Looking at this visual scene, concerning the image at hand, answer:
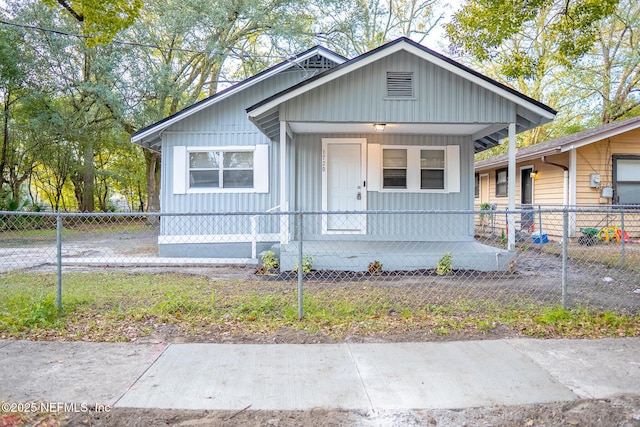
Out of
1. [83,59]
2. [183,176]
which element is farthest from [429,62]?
[83,59]

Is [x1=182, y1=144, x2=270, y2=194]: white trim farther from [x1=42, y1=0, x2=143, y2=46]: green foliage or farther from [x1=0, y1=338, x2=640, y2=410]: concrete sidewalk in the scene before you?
[x1=0, y1=338, x2=640, y2=410]: concrete sidewalk

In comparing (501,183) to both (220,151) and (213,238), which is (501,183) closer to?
(220,151)

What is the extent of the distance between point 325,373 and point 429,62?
256 inches

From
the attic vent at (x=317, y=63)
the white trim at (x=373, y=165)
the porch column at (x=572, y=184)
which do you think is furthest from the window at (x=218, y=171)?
the porch column at (x=572, y=184)

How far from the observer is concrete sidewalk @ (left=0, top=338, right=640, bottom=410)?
2.99 m

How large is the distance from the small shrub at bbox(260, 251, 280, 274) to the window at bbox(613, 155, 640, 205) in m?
10.7

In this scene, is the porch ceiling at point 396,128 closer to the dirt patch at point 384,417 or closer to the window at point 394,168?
the window at point 394,168

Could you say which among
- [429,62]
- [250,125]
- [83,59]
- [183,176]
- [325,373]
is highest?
[83,59]

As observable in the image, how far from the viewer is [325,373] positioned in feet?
11.2

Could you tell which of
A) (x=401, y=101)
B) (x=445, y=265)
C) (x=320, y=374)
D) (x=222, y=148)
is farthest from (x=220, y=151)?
(x=320, y=374)

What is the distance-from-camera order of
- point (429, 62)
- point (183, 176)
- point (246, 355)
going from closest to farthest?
1. point (246, 355)
2. point (429, 62)
3. point (183, 176)

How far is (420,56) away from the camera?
26.1 feet

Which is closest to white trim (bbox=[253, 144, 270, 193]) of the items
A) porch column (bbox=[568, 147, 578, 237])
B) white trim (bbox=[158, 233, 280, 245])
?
white trim (bbox=[158, 233, 280, 245])

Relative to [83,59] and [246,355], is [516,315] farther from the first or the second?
[83,59]
